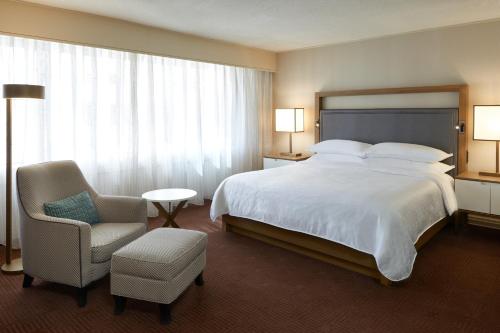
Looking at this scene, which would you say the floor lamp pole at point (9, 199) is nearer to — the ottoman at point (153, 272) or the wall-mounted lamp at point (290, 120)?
the ottoman at point (153, 272)

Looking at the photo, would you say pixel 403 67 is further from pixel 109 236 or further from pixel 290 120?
pixel 109 236

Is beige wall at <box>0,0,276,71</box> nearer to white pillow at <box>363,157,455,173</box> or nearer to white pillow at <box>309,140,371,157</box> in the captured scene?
white pillow at <box>309,140,371,157</box>

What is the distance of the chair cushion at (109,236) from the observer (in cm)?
270

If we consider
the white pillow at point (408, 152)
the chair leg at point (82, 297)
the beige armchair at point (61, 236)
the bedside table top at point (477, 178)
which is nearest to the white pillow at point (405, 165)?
the white pillow at point (408, 152)

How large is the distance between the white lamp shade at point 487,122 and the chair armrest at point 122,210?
346cm

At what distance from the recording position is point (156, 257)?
2.42m

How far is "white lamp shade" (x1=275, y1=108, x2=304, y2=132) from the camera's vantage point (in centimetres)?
581

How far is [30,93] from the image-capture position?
9.97ft

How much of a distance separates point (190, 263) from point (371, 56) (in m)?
3.87

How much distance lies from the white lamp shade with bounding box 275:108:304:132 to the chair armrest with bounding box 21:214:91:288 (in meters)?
3.77

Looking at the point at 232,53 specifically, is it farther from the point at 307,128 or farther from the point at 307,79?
the point at 307,128

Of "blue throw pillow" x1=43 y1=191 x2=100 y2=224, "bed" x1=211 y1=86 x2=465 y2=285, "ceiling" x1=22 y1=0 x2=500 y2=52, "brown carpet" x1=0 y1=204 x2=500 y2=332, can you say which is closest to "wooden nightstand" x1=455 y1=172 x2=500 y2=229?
"bed" x1=211 y1=86 x2=465 y2=285

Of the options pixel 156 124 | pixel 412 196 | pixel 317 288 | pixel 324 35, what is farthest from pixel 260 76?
pixel 317 288

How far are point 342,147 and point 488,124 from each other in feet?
5.36
